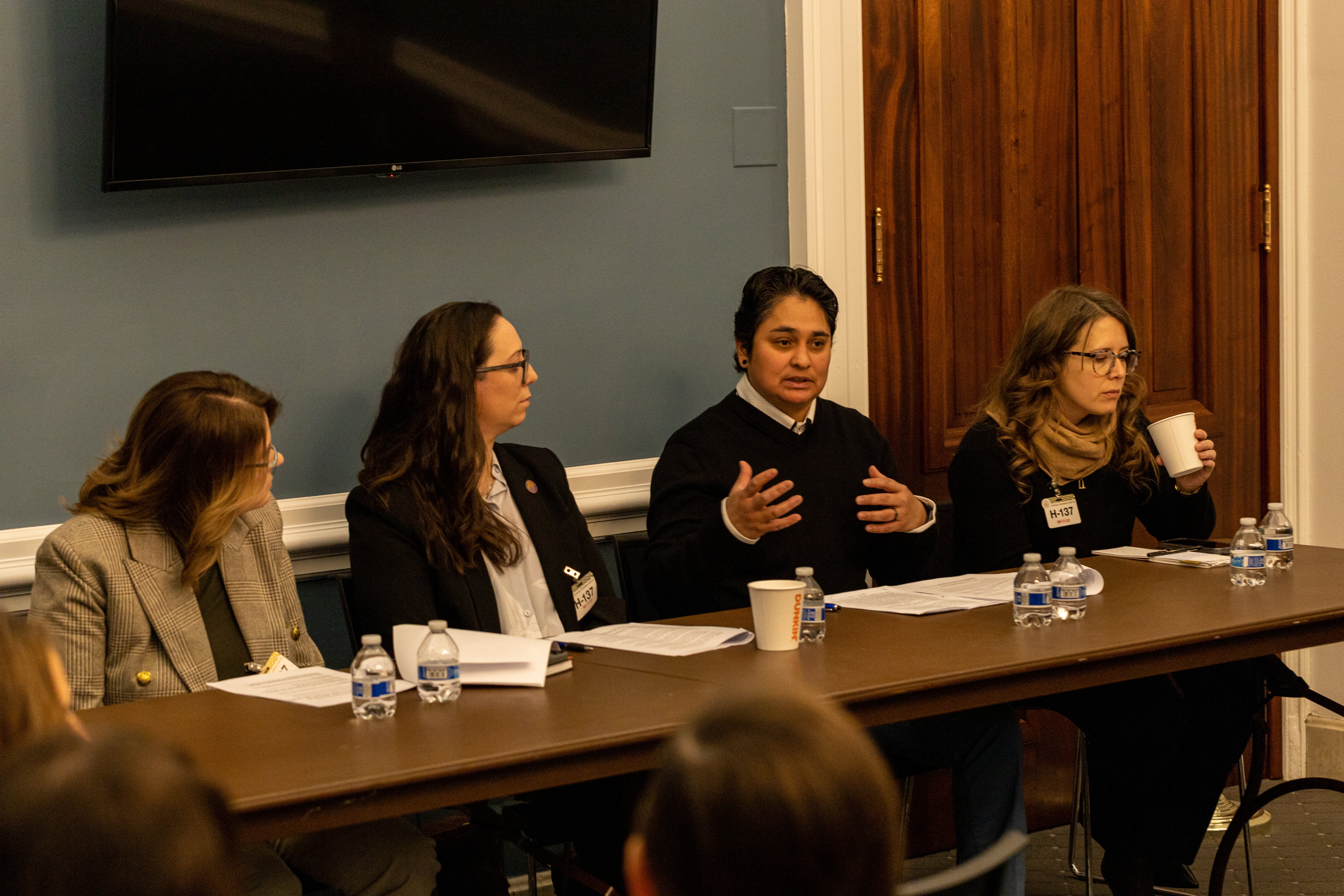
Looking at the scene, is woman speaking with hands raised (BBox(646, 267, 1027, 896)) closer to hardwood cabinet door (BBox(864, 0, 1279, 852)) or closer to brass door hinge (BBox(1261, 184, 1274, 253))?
hardwood cabinet door (BBox(864, 0, 1279, 852))

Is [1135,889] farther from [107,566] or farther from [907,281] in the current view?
[107,566]

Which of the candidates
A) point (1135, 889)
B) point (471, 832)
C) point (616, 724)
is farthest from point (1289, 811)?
point (616, 724)

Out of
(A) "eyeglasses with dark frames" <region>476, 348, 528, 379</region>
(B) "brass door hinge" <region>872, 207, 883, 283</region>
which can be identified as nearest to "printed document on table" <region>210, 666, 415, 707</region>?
(A) "eyeglasses with dark frames" <region>476, 348, 528, 379</region>

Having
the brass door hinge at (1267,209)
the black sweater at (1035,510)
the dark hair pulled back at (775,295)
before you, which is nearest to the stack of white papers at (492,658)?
the dark hair pulled back at (775,295)

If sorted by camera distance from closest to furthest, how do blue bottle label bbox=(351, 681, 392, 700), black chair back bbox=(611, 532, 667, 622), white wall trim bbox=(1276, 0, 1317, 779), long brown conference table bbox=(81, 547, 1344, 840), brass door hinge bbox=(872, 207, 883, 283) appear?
1. long brown conference table bbox=(81, 547, 1344, 840)
2. blue bottle label bbox=(351, 681, 392, 700)
3. black chair back bbox=(611, 532, 667, 622)
4. brass door hinge bbox=(872, 207, 883, 283)
5. white wall trim bbox=(1276, 0, 1317, 779)

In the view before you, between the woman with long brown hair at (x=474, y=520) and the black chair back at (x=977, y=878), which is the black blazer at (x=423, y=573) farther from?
the black chair back at (x=977, y=878)

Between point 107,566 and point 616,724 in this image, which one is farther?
point 107,566

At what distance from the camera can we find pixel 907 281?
12.7 feet

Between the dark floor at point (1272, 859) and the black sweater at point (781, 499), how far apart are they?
35.4 inches

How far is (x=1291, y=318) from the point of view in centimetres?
438

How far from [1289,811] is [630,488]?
2.24 meters

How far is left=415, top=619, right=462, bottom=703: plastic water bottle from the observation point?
2.09m

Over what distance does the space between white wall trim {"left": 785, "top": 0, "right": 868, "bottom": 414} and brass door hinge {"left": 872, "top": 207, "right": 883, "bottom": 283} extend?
0.03 meters

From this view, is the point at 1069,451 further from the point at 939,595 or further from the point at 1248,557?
the point at 939,595
